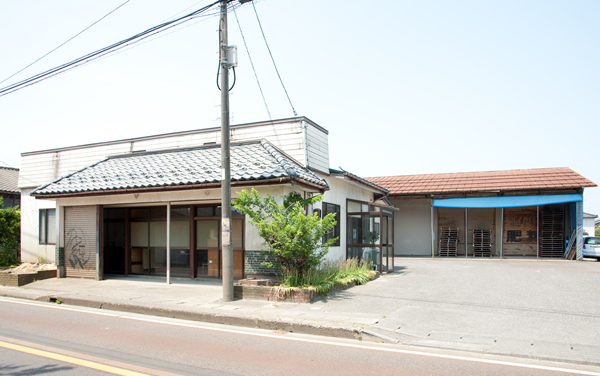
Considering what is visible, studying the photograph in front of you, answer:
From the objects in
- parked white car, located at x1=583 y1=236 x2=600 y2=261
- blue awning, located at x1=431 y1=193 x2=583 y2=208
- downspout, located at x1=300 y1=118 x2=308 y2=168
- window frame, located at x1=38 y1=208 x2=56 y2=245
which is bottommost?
parked white car, located at x1=583 y1=236 x2=600 y2=261

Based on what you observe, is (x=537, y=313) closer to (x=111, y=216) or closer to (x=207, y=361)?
(x=207, y=361)

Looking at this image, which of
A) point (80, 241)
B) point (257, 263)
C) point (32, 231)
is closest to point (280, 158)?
point (257, 263)

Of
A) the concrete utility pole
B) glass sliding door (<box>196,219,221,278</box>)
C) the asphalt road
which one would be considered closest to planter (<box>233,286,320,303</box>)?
the concrete utility pole

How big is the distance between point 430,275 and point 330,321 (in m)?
9.59

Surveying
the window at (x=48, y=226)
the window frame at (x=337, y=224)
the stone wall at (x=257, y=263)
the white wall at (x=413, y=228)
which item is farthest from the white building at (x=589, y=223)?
the window at (x=48, y=226)

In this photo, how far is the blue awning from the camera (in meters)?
25.4

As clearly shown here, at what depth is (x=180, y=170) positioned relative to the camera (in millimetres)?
14703

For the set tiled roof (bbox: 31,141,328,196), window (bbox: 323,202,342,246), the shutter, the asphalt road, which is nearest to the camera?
the asphalt road

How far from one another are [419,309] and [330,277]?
10.4 ft

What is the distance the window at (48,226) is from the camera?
750 inches

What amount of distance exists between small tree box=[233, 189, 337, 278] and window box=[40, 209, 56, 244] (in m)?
11.1

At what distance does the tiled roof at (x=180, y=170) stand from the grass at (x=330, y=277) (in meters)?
2.46

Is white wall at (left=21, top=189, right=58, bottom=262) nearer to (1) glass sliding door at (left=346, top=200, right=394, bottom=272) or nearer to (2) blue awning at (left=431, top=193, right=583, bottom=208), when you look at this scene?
(1) glass sliding door at (left=346, top=200, right=394, bottom=272)

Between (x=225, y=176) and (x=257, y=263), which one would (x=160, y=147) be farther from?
(x=225, y=176)
